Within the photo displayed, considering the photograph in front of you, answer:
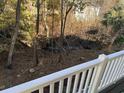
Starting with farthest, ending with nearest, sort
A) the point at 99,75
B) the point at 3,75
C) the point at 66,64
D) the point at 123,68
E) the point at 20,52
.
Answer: the point at 20,52
the point at 66,64
the point at 3,75
the point at 123,68
the point at 99,75

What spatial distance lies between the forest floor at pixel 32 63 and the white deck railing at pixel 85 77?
201cm

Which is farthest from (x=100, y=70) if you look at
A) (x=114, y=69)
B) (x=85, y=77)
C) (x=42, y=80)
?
(x=42, y=80)

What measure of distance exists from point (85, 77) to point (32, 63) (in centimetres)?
314

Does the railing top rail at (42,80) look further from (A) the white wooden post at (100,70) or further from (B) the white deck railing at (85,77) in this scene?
(A) the white wooden post at (100,70)

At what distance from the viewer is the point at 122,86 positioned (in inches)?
139

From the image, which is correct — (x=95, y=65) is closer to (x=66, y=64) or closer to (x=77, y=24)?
(x=66, y=64)

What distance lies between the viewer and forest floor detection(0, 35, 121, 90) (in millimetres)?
4707

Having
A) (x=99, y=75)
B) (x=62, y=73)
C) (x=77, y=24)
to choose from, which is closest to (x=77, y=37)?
(x=77, y=24)

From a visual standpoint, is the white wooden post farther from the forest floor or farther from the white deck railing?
the forest floor

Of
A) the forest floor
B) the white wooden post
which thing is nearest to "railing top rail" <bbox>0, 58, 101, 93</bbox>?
the white wooden post

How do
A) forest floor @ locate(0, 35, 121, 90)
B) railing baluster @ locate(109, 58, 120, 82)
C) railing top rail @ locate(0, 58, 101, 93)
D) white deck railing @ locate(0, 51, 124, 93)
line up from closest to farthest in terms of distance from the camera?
railing top rail @ locate(0, 58, 101, 93), white deck railing @ locate(0, 51, 124, 93), railing baluster @ locate(109, 58, 120, 82), forest floor @ locate(0, 35, 121, 90)

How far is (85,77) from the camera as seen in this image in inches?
94.1

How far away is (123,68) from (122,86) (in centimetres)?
37

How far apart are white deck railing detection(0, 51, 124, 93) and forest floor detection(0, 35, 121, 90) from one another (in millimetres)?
Result: 2014
